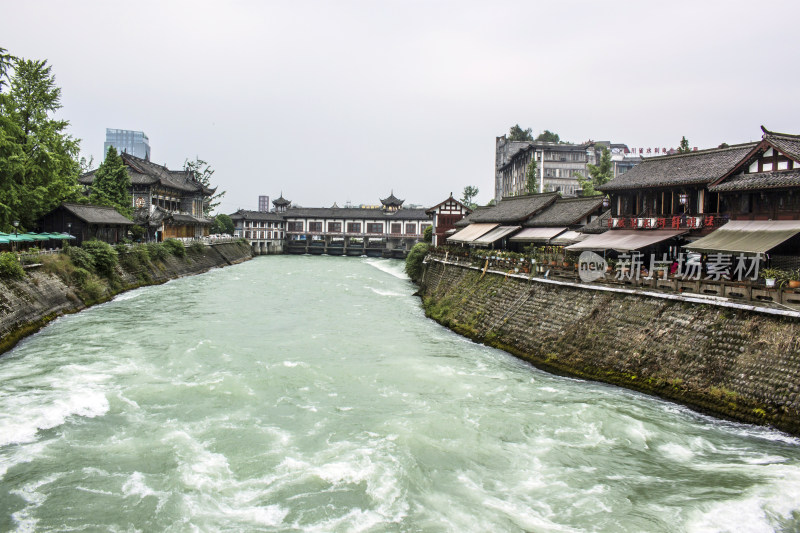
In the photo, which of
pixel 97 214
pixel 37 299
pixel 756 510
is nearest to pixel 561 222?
pixel 756 510

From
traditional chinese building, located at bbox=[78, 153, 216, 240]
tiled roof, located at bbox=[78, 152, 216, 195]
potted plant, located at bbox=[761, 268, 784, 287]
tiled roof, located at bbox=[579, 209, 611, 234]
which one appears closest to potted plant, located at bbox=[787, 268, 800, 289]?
potted plant, located at bbox=[761, 268, 784, 287]

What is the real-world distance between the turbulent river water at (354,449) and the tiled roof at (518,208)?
18.2m

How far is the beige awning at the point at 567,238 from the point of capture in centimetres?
2912

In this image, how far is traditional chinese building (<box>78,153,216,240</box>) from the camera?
55.2 m

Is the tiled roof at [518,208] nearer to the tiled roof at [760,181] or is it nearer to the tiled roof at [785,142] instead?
the tiled roof at [760,181]

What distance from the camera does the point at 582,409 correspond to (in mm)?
14648

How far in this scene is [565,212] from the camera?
33.5 metres

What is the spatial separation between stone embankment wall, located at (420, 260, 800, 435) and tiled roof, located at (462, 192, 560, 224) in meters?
12.2

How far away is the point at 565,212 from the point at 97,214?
34.4 metres

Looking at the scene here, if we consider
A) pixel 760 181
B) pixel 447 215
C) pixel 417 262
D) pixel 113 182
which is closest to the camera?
pixel 760 181

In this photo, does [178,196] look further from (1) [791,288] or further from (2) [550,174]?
(1) [791,288]

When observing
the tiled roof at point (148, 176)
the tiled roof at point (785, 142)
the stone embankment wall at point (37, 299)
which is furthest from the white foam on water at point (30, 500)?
the tiled roof at point (148, 176)

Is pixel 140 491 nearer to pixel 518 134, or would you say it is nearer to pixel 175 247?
pixel 175 247

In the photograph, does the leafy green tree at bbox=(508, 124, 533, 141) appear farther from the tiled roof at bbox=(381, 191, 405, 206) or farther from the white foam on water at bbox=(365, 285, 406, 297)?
the white foam on water at bbox=(365, 285, 406, 297)
